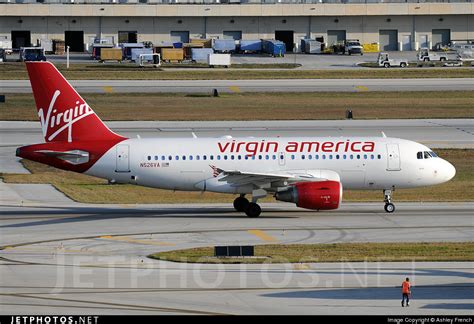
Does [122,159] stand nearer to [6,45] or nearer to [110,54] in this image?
[110,54]

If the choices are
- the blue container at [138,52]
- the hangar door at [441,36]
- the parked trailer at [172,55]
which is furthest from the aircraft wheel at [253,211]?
the hangar door at [441,36]

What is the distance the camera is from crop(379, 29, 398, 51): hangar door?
167875mm

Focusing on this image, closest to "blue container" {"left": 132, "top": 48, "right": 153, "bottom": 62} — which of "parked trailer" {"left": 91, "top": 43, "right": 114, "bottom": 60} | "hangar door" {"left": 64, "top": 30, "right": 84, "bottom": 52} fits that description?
"parked trailer" {"left": 91, "top": 43, "right": 114, "bottom": 60}

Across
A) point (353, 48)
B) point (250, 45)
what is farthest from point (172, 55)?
point (353, 48)

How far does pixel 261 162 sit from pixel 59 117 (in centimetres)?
1057

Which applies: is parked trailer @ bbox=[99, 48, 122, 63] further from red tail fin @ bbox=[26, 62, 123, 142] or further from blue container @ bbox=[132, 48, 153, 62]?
red tail fin @ bbox=[26, 62, 123, 142]

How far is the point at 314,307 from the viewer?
33188mm

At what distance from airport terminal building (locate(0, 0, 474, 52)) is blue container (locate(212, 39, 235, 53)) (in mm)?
6682

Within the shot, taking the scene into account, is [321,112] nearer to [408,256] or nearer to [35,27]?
[408,256]

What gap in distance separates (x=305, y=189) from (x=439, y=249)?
32.0 ft

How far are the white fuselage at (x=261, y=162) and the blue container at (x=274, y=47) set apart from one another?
10049 centimetres

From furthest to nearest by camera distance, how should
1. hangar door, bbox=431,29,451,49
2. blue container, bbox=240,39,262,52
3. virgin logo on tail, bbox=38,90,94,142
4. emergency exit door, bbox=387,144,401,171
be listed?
hangar door, bbox=431,29,451,49 < blue container, bbox=240,39,262,52 < emergency exit door, bbox=387,144,401,171 < virgin logo on tail, bbox=38,90,94,142

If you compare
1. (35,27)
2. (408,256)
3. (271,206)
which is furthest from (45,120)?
(35,27)

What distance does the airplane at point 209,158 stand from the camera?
175ft
